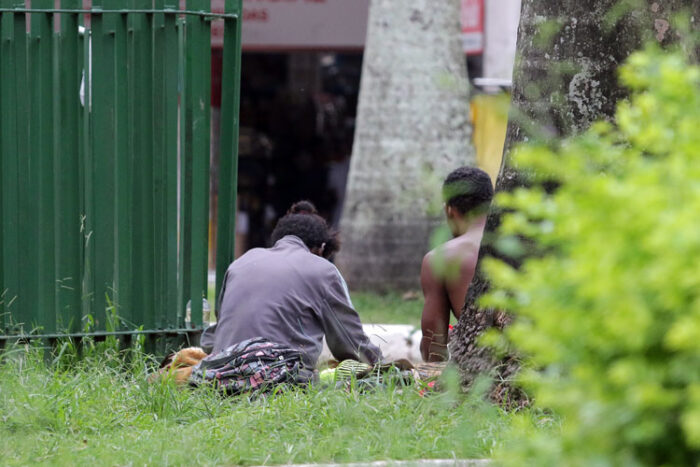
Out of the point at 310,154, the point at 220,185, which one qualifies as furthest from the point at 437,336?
the point at 310,154

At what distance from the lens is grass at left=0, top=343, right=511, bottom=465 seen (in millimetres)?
3742

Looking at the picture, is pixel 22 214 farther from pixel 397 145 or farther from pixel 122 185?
pixel 397 145

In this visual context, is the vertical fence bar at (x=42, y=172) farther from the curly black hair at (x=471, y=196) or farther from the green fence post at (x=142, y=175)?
the curly black hair at (x=471, y=196)

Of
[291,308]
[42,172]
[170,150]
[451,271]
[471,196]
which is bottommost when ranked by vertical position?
[291,308]

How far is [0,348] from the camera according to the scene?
5.45 m

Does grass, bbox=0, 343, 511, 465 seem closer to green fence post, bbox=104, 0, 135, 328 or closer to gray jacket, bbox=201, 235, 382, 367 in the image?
gray jacket, bbox=201, 235, 382, 367

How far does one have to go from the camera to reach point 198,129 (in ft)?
18.8

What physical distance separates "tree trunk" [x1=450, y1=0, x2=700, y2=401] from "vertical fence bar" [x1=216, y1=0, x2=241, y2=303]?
68.3 inches

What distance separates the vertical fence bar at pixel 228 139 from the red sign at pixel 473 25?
294 inches

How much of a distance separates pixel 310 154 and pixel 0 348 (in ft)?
30.3

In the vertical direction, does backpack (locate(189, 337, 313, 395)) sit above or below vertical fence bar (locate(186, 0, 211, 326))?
below

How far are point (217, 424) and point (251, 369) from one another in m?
0.76

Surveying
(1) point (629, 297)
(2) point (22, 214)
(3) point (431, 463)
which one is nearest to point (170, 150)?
(2) point (22, 214)

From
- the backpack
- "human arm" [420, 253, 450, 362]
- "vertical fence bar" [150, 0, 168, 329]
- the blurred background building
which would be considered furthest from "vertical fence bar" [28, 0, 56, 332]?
the blurred background building
